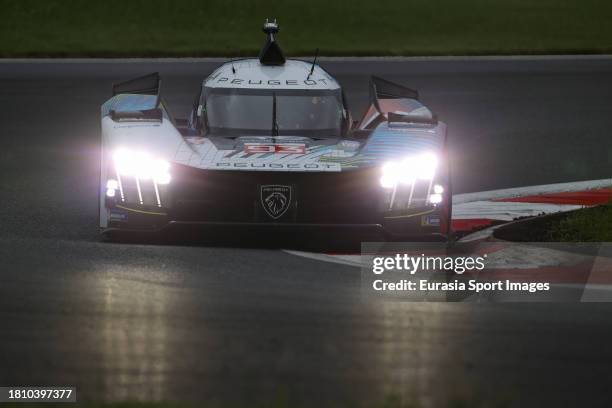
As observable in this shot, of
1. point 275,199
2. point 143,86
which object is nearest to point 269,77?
point 143,86

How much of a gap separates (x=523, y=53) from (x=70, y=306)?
21479 mm

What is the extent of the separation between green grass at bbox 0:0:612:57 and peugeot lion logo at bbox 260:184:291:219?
58.8 feet

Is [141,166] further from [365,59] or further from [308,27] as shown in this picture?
[308,27]

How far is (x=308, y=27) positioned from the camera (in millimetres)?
34781

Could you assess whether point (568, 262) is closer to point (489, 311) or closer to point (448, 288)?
point (448, 288)

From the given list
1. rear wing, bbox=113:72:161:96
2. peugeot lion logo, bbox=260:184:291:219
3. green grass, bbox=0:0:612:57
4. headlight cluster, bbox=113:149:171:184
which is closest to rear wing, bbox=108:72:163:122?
rear wing, bbox=113:72:161:96

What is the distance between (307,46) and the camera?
3066cm

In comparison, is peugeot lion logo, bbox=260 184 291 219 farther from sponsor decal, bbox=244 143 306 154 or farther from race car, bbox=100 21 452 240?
sponsor decal, bbox=244 143 306 154

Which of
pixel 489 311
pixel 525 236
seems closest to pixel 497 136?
pixel 525 236

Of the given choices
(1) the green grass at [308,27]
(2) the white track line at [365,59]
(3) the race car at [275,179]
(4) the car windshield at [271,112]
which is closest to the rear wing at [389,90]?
(4) the car windshield at [271,112]

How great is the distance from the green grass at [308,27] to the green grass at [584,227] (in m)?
16.8

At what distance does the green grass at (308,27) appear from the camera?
29.7 meters

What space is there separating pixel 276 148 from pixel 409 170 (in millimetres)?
1002

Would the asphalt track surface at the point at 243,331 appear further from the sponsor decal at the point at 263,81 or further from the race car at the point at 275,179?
the sponsor decal at the point at 263,81
